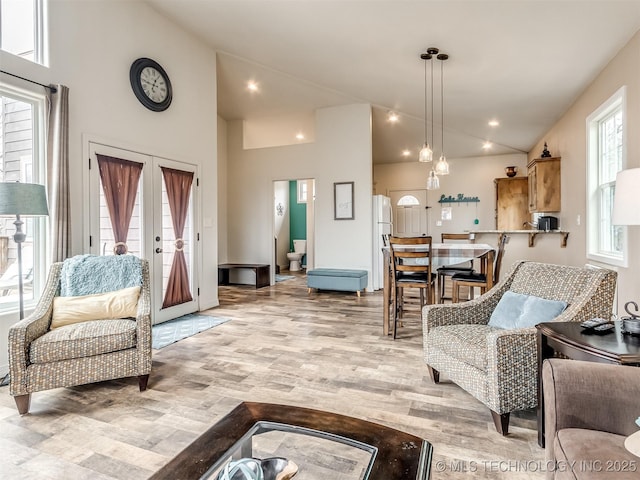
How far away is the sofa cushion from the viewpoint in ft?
3.21

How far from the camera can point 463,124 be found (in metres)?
6.30

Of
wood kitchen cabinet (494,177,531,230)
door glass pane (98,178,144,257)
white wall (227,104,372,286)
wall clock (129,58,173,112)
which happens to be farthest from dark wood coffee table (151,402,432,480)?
wood kitchen cabinet (494,177,531,230)

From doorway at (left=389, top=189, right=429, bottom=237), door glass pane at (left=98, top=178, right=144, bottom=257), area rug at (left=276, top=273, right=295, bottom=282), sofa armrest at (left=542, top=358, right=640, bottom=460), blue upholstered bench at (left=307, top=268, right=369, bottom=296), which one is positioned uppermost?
doorway at (left=389, top=189, right=429, bottom=237)

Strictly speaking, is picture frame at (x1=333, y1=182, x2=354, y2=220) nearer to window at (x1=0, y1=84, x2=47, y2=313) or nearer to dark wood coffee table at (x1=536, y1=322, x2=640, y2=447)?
window at (x1=0, y1=84, x2=47, y2=313)

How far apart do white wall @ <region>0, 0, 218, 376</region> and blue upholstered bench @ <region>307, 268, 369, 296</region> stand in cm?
170

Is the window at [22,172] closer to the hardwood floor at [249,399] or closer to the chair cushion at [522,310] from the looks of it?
the hardwood floor at [249,399]

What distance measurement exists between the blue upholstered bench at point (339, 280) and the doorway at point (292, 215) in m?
3.48

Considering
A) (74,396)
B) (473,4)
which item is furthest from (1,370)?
(473,4)

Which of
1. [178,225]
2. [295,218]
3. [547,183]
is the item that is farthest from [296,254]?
[547,183]

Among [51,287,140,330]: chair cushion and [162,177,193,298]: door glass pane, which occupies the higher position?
[162,177,193,298]: door glass pane

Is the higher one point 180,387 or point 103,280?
point 103,280

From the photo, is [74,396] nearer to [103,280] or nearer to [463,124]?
[103,280]

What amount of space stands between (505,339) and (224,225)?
6.35m

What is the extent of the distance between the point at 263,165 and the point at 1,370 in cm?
517
